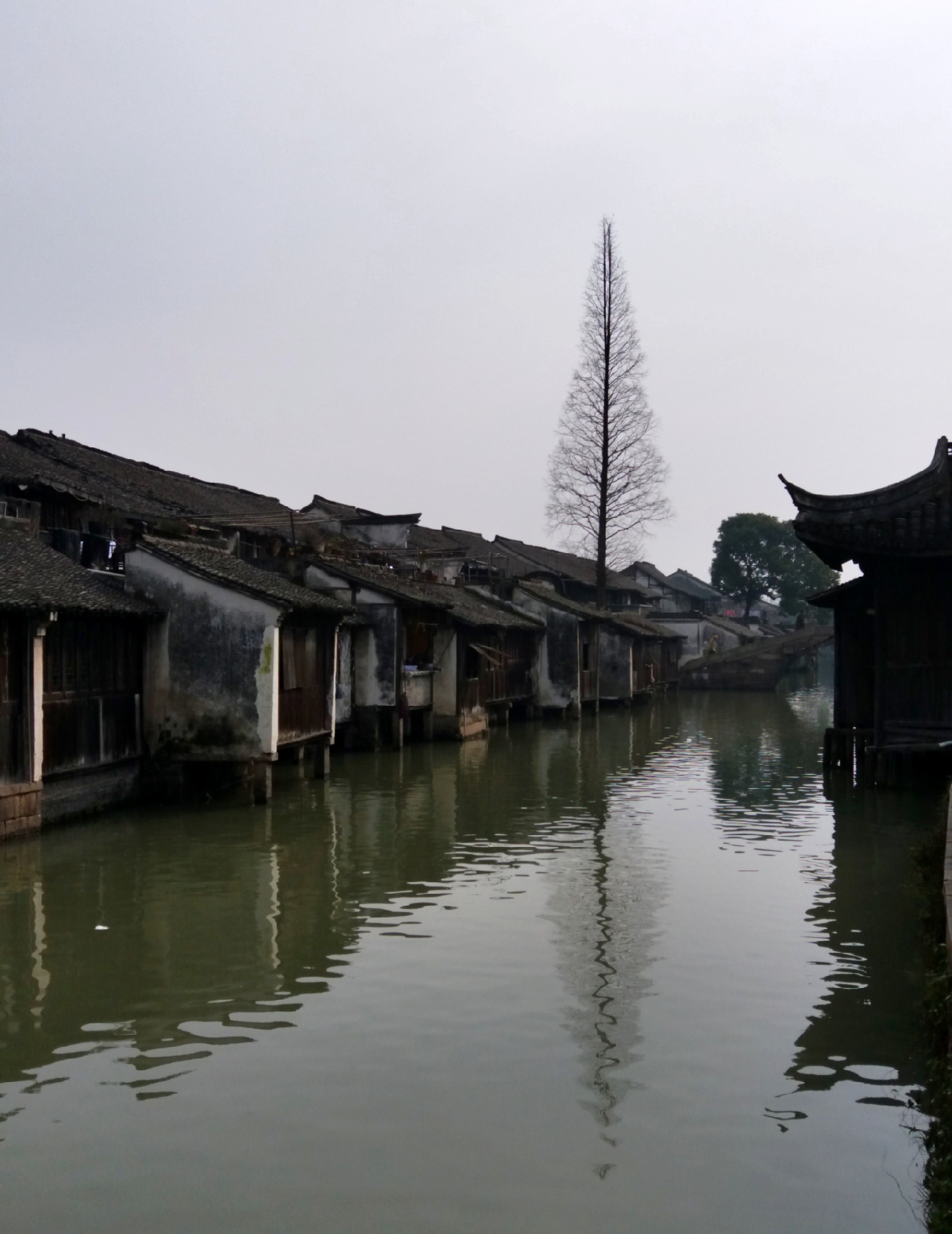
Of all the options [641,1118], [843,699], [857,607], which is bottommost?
[641,1118]

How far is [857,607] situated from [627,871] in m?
9.95

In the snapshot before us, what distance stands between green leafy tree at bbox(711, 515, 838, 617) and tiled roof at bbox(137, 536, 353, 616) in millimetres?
56761

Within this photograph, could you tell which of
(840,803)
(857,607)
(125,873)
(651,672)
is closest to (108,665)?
(125,873)

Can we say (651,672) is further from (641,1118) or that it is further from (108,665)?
(641,1118)

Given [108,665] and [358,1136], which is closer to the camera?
[358,1136]

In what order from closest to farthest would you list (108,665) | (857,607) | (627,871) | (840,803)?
(627,871)
(108,665)
(840,803)
(857,607)

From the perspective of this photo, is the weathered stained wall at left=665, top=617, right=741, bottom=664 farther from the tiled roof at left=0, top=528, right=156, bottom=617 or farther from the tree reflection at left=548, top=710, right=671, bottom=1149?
the tiled roof at left=0, top=528, right=156, bottom=617

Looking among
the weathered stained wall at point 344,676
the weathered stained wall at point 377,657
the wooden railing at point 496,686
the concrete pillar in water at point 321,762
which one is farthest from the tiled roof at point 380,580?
the concrete pillar in water at point 321,762

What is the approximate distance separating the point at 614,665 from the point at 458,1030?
35421mm

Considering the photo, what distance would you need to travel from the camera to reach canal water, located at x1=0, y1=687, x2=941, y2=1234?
19.4ft

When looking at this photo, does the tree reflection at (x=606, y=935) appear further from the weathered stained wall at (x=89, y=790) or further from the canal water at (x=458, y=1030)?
the weathered stained wall at (x=89, y=790)

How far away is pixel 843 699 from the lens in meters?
22.6

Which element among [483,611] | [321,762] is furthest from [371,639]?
[483,611]

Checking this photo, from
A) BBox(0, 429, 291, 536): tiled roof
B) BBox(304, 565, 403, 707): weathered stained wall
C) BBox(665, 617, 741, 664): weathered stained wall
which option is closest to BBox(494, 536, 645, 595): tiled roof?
BBox(665, 617, 741, 664): weathered stained wall
